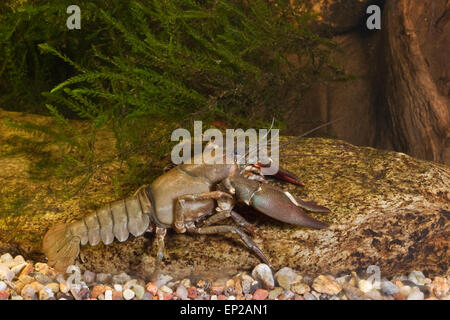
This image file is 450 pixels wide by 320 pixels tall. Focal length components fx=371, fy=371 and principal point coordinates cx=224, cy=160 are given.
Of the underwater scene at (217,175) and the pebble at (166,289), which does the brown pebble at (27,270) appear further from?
the pebble at (166,289)

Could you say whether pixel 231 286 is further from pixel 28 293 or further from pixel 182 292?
pixel 28 293

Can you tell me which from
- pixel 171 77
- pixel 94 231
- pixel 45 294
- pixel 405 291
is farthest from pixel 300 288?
pixel 171 77

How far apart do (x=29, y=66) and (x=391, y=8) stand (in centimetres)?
432

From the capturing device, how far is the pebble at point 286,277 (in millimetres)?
2406

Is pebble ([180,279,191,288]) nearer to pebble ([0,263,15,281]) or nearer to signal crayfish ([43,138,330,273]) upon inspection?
signal crayfish ([43,138,330,273])

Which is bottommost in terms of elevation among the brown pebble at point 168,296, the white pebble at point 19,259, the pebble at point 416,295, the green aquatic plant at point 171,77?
the brown pebble at point 168,296

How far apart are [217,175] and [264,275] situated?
743mm

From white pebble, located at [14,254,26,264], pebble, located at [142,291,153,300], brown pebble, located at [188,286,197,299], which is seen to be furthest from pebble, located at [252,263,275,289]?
white pebble, located at [14,254,26,264]

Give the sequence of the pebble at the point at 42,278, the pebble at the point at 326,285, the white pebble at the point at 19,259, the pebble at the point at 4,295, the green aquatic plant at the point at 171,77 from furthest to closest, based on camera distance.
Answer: the green aquatic plant at the point at 171,77 → the white pebble at the point at 19,259 → the pebble at the point at 42,278 → the pebble at the point at 326,285 → the pebble at the point at 4,295

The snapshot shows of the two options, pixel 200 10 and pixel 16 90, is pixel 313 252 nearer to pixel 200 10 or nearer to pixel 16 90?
pixel 200 10

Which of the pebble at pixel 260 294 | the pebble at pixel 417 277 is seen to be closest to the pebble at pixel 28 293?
the pebble at pixel 260 294

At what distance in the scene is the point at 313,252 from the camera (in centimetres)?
247

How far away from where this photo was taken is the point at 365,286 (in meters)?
2.41

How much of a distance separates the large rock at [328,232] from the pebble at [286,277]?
49 mm
